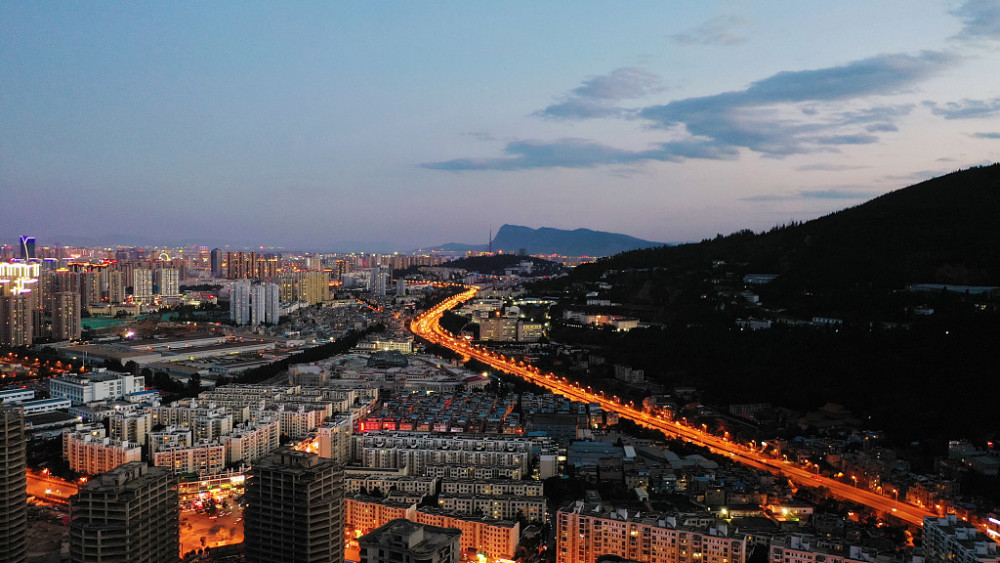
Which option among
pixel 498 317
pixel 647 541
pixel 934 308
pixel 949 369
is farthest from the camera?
pixel 498 317

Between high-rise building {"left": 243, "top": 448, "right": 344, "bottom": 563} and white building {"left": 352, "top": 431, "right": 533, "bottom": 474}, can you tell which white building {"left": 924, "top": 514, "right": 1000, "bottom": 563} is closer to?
white building {"left": 352, "top": 431, "right": 533, "bottom": 474}

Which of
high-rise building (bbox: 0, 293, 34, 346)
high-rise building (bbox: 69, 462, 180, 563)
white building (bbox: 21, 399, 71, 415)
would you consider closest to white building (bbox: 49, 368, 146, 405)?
white building (bbox: 21, 399, 71, 415)

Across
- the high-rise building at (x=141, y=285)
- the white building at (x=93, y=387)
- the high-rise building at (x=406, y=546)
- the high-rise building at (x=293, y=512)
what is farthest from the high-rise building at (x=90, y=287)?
the high-rise building at (x=406, y=546)

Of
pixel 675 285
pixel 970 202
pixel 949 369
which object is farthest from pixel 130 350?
pixel 970 202

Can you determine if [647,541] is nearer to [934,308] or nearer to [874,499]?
[874,499]

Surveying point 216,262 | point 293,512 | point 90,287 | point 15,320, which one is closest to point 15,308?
point 15,320
